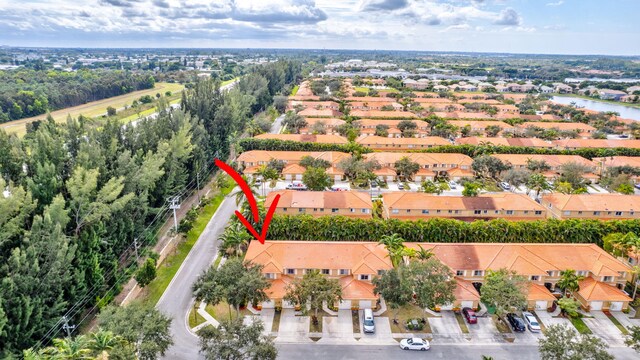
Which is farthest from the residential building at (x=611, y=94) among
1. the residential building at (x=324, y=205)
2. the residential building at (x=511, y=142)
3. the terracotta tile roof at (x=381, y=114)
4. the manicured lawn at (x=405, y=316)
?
the manicured lawn at (x=405, y=316)

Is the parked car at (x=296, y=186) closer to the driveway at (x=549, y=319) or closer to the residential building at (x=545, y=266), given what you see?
the residential building at (x=545, y=266)

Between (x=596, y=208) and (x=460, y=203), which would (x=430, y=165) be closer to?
(x=460, y=203)

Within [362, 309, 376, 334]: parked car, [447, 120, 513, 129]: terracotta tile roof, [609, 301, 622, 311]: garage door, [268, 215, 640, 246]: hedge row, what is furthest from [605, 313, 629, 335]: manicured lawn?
[447, 120, 513, 129]: terracotta tile roof

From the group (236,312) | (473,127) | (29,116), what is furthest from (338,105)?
(236,312)

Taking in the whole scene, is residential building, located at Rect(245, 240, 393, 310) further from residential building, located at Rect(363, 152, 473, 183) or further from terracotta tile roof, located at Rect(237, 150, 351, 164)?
terracotta tile roof, located at Rect(237, 150, 351, 164)

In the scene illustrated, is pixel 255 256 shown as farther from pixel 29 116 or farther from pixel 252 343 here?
pixel 29 116
